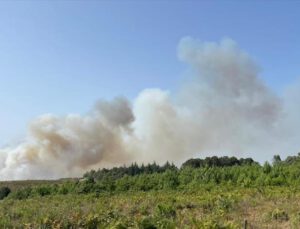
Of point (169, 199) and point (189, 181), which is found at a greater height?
point (189, 181)

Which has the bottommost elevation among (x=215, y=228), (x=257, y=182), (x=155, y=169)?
(x=215, y=228)

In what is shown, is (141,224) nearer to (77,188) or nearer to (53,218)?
(53,218)

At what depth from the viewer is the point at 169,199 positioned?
124 feet

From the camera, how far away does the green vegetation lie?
2259cm

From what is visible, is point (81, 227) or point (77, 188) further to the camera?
point (77, 188)

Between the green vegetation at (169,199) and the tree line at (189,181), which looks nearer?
the green vegetation at (169,199)

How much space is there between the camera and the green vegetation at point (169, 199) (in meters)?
22.6

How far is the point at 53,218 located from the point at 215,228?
9066 mm

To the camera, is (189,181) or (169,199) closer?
(169,199)

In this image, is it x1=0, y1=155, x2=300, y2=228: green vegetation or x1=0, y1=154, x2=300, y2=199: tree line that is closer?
x1=0, y1=155, x2=300, y2=228: green vegetation

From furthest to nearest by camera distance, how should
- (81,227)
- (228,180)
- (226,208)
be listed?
(228,180) → (226,208) → (81,227)

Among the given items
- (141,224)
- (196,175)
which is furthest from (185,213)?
(196,175)

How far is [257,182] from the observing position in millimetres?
67062

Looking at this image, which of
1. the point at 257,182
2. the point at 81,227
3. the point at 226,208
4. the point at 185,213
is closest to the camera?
the point at 81,227
